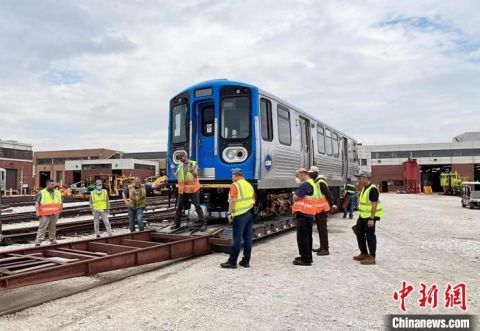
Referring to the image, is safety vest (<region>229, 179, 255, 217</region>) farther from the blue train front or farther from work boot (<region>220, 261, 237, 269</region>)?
the blue train front

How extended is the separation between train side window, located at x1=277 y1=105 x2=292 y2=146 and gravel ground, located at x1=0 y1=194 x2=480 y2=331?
2.95 m

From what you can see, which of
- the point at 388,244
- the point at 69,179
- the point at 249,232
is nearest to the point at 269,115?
the point at 249,232

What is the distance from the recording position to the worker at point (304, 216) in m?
7.00

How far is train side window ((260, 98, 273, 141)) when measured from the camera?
29.5ft

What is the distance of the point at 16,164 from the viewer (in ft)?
164

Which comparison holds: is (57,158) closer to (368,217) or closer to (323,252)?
(323,252)

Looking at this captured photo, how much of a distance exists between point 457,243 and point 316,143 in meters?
5.04

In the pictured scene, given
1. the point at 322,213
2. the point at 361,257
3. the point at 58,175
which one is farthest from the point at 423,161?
the point at 58,175

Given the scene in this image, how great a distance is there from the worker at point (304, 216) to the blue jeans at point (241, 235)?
894 mm

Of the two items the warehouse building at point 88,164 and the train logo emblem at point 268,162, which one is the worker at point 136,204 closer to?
the train logo emblem at point 268,162

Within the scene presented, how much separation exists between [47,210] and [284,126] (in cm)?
608

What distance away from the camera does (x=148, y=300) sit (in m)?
4.99

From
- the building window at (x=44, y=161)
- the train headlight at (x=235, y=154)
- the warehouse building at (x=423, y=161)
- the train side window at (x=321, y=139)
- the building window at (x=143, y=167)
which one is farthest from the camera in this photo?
the building window at (x=44, y=161)

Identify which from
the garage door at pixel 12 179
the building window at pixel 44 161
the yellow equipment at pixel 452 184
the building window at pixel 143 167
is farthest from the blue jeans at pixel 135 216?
the building window at pixel 44 161
